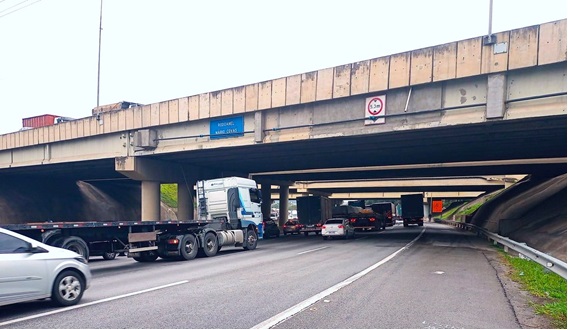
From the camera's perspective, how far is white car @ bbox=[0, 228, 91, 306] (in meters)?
7.09

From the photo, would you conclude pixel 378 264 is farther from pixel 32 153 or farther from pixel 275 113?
pixel 32 153

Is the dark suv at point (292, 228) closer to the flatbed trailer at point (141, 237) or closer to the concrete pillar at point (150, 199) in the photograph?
the concrete pillar at point (150, 199)

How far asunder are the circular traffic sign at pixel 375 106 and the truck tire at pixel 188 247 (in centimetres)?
811

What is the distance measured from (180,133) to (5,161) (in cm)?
1682

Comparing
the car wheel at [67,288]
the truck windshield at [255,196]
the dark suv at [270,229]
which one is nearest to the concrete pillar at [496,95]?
the truck windshield at [255,196]

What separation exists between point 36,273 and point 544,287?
957cm

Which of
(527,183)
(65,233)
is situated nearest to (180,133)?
(65,233)

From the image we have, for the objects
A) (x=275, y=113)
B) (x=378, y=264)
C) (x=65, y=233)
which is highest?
(x=275, y=113)

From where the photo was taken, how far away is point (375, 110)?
17.7 metres

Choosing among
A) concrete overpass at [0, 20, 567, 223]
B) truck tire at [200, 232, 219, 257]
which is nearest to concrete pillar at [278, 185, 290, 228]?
concrete overpass at [0, 20, 567, 223]

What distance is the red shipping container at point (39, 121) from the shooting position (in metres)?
37.0

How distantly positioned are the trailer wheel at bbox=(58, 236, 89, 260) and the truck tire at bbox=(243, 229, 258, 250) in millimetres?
8638

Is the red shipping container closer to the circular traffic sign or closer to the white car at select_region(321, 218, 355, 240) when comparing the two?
the white car at select_region(321, 218, 355, 240)

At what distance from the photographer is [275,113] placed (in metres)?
20.5
